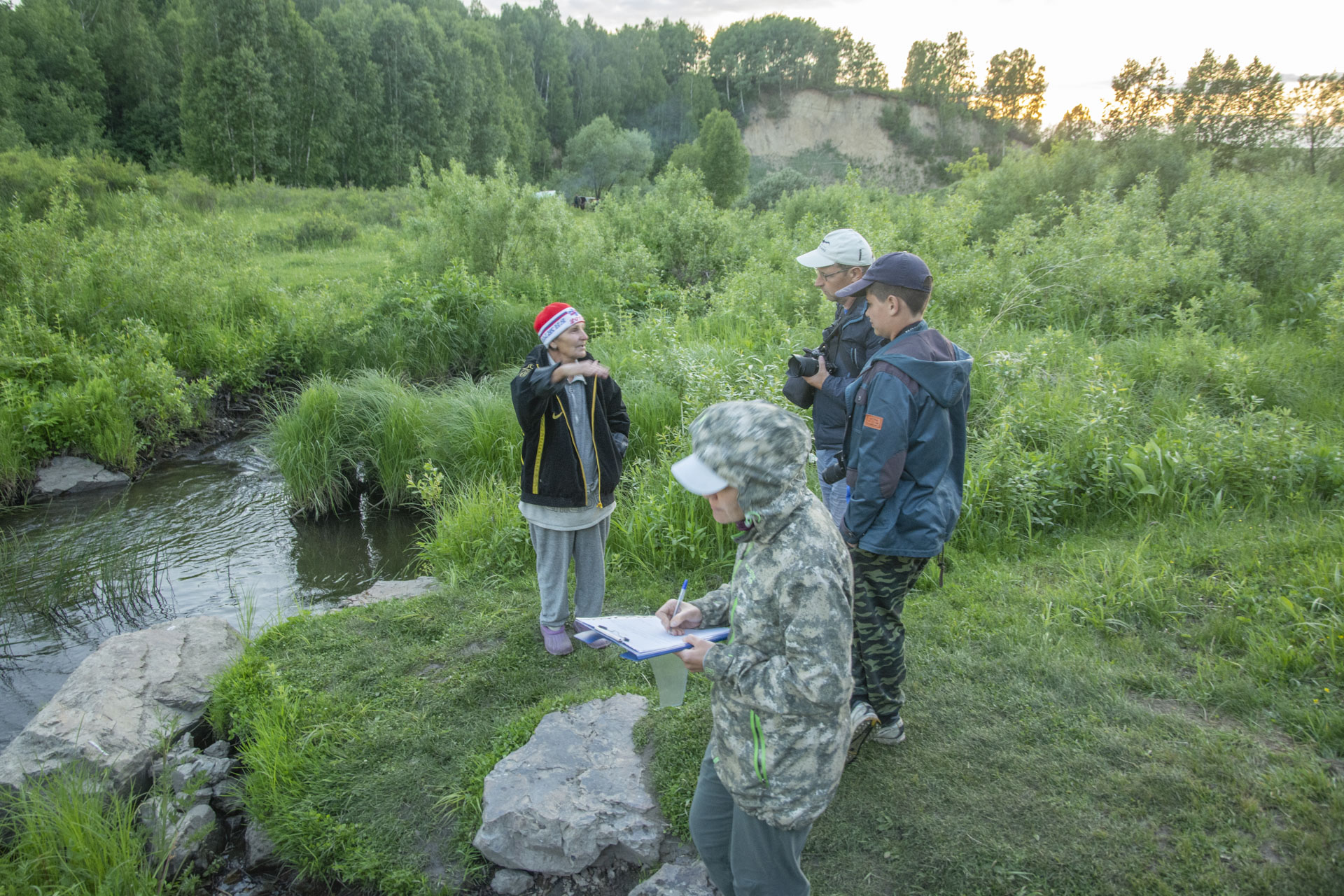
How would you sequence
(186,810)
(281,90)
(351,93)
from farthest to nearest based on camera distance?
(351,93) → (281,90) → (186,810)

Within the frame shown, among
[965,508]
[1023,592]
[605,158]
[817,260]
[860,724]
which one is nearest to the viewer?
[860,724]

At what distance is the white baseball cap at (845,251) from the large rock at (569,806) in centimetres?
267

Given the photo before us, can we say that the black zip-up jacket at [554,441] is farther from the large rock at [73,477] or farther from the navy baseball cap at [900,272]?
the large rock at [73,477]

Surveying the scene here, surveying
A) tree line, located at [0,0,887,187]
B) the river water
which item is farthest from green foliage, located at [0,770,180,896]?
tree line, located at [0,0,887,187]

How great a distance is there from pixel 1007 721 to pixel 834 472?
1.49 metres

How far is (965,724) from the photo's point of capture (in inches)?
138

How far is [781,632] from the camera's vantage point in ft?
6.57

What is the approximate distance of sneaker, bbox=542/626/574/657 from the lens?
438cm

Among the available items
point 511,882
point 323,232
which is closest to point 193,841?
point 511,882

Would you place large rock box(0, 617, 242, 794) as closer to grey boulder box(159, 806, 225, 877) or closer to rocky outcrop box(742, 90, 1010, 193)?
grey boulder box(159, 806, 225, 877)

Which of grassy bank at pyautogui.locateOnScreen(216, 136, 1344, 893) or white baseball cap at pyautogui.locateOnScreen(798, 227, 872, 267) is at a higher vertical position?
white baseball cap at pyautogui.locateOnScreen(798, 227, 872, 267)

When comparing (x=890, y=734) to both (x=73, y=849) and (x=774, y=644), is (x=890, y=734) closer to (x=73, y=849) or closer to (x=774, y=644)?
(x=774, y=644)

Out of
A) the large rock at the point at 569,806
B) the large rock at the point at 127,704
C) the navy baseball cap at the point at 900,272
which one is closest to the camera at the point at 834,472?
the navy baseball cap at the point at 900,272

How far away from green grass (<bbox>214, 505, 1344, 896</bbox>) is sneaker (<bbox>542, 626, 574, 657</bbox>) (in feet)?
0.25
